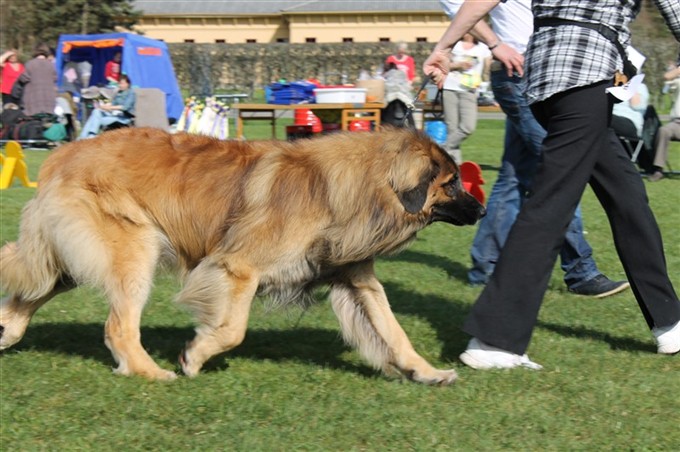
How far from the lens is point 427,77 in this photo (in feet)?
14.5

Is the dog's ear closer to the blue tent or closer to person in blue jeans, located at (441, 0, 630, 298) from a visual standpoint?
person in blue jeans, located at (441, 0, 630, 298)

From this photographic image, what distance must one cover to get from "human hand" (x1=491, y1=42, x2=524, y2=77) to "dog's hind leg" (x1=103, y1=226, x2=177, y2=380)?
7.91 feet

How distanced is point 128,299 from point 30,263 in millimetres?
564

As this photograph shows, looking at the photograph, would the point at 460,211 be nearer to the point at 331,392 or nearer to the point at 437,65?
the point at 437,65

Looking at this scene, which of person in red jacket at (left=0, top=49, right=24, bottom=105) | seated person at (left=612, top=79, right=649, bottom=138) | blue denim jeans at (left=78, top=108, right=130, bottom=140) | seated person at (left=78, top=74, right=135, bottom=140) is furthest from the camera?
person in red jacket at (left=0, top=49, right=24, bottom=105)

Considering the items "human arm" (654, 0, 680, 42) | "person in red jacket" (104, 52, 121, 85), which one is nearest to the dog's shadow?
"human arm" (654, 0, 680, 42)

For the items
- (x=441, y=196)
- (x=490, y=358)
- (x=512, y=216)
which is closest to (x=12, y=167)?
(x=512, y=216)

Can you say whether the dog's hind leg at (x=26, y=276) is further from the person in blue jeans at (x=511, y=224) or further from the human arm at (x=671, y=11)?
the human arm at (x=671, y=11)

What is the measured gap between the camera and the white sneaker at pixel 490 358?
4.19m

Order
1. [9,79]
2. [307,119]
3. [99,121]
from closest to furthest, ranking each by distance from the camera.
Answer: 1. [307,119]
2. [99,121]
3. [9,79]

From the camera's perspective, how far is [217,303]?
157 inches

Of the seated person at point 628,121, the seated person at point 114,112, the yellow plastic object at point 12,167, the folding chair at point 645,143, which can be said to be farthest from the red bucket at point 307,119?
the seated person at point 114,112

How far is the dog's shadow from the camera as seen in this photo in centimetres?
455

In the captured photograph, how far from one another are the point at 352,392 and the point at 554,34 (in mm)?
1933
